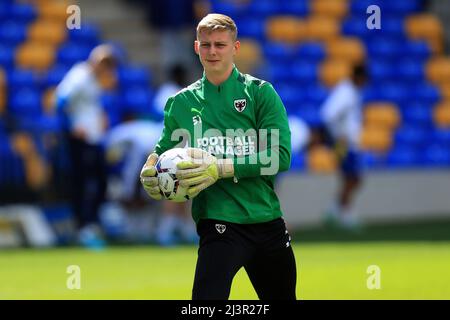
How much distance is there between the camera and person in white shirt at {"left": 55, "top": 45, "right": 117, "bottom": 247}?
1439cm

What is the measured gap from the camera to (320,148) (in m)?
19.7

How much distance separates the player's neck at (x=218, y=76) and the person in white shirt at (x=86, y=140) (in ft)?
25.7

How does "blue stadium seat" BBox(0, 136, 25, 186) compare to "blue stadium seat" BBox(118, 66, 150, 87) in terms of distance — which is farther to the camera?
"blue stadium seat" BBox(118, 66, 150, 87)

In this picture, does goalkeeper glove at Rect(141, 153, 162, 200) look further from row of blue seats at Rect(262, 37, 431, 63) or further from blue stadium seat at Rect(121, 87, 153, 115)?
row of blue seats at Rect(262, 37, 431, 63)

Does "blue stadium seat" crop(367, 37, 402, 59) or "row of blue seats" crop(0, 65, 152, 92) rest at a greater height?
"blue stadium seat" crop(367, 37, 402, 59)

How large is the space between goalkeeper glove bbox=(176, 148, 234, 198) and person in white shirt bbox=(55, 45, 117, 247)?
801cm

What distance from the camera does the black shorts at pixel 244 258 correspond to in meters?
6.29

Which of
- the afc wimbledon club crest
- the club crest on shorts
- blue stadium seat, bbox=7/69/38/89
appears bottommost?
the club crest on shorts

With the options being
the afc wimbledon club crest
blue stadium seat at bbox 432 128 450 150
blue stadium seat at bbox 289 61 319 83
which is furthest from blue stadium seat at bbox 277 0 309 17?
the afc wimbledon club crest

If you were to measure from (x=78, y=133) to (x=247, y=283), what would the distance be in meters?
4.35

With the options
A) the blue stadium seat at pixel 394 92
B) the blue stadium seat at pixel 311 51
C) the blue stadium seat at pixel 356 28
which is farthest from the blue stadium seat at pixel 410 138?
the blue stadium seat at pixel 356 28

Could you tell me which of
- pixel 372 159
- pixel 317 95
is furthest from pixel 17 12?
pixel 372 159
